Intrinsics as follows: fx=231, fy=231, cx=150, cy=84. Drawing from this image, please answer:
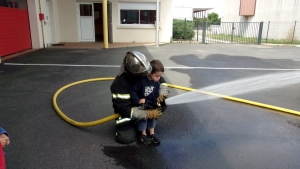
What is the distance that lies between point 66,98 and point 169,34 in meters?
12.6

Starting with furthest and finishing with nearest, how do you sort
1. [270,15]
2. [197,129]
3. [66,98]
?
[270,15] → [66,98] → [197,129]

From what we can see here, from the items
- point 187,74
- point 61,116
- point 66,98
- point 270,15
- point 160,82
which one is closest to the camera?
→ point 160,82

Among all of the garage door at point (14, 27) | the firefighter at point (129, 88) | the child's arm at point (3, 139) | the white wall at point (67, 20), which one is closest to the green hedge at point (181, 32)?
the white wall at point (67, 20)

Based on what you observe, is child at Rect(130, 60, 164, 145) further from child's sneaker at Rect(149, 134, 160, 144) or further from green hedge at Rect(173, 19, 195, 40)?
green hedge at Rect(173, 19, 195, 40)

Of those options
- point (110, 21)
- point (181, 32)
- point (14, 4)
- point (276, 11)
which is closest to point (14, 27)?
point (14, 4)

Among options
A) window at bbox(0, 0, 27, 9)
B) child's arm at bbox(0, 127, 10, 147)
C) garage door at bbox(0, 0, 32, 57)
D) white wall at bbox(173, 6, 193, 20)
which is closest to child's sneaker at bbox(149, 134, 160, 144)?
child's arm at bbox(0, 127, 10, 147)

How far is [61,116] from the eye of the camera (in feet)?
12.6

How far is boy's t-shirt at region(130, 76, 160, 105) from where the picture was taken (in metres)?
2.92

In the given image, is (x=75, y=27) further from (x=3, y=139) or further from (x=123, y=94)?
(x=3, y=139)

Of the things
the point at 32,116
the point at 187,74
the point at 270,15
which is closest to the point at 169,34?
the point at 187,74

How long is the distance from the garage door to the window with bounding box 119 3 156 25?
611 cm

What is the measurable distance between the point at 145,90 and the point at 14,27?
9.61m

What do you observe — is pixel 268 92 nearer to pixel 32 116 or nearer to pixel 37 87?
pixel 32 116

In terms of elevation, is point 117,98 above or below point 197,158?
above
